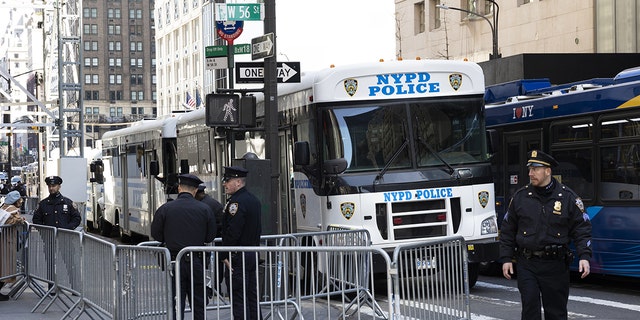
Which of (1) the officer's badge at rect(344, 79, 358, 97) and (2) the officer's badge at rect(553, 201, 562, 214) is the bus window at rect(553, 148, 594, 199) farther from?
(2) the officer's badge at rect(553, 201, 562, 214)

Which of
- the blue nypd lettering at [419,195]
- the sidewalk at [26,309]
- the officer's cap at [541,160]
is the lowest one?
the sidewalk at [26,309]

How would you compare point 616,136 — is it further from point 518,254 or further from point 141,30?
point 141,30

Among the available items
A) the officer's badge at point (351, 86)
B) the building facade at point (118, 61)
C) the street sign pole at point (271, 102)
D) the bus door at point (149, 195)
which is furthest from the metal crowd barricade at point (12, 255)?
the building facade at point (118, 61)

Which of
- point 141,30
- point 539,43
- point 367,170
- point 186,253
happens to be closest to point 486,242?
point 367,170

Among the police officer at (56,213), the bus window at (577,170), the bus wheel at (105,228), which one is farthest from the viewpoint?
the bus wheel at (105,228)

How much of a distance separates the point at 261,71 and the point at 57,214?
393 cm

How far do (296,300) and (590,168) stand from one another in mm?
6741

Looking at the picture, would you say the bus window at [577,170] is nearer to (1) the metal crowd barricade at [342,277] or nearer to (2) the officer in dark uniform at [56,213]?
(1) the metal crowd barricade at [342,277]

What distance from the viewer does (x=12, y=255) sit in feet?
52.2

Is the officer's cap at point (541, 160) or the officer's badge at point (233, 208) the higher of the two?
the officer's cap at point (541, 160)

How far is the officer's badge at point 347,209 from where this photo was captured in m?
14.4

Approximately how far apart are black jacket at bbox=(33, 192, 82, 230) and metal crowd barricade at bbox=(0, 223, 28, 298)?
32 centimetres

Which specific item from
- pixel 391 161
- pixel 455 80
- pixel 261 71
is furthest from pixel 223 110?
pixel 455 80

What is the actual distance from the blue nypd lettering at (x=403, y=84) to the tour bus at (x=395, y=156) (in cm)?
1
